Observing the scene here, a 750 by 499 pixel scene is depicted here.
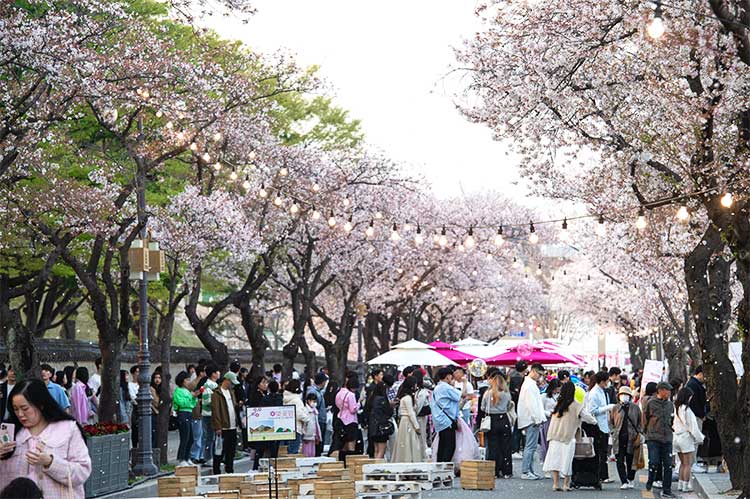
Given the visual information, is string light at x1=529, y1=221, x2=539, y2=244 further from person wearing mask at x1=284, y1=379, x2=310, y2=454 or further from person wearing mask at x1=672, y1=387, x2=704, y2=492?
person wearing mask at x1=672, y1=387, x2=704, y2=492

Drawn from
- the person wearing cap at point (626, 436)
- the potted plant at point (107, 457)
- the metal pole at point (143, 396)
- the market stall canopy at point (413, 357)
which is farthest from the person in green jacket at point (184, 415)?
the person wearing cap at point (626, 436)

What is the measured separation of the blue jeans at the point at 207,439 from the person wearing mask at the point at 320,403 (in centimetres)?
199

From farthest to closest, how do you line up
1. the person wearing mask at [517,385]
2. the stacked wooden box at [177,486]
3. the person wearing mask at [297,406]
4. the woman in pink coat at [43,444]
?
the person wearing mask at [517,385] → the person wearing mask at [297,406] → the stacked wooden box at [177,486] → the woman in pink coat at [43,444]

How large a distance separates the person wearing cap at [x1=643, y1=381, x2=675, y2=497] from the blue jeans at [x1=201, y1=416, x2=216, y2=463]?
9.22 meters

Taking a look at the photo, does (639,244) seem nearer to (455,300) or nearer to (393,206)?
(393,206)

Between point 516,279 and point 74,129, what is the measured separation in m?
44.1

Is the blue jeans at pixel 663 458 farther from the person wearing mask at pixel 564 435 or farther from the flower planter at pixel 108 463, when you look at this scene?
the flower planter at pixel 108 463

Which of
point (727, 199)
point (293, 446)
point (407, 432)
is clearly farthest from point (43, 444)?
point (293, 446)

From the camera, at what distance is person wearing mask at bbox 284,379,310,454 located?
70.2 feet

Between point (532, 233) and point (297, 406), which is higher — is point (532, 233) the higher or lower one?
the higher one

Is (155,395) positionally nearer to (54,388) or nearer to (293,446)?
(293,446)

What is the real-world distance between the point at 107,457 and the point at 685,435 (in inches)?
328

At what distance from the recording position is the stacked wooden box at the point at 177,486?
632 inches

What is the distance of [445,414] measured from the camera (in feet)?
68.1
